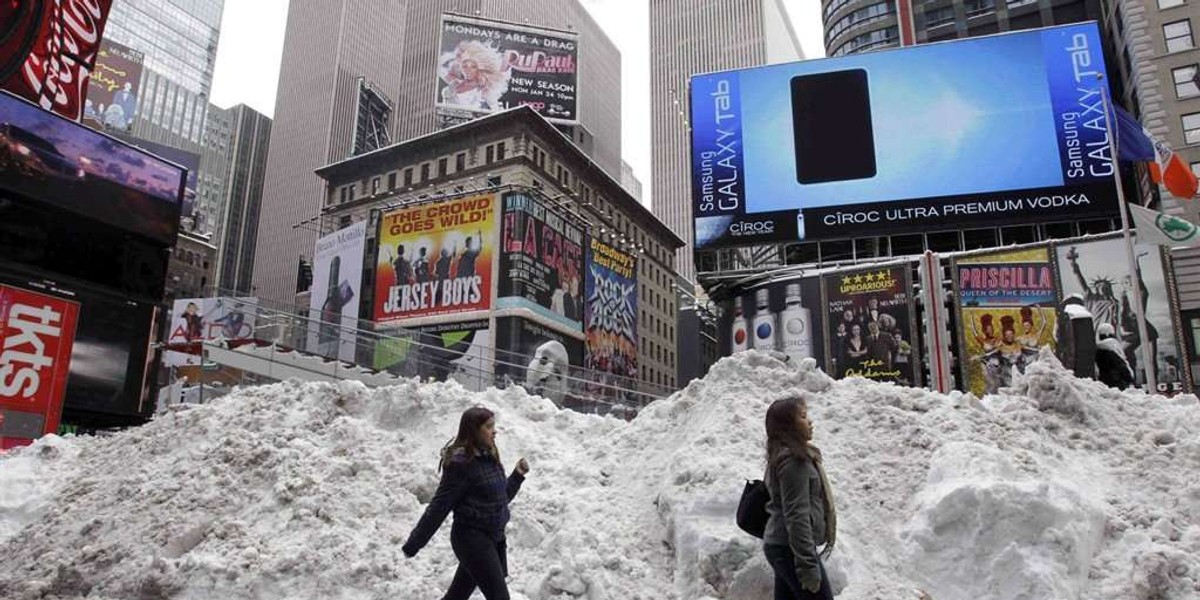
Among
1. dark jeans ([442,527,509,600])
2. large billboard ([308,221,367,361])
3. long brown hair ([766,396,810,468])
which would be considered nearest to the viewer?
long brown hair ([766,396,810,468])

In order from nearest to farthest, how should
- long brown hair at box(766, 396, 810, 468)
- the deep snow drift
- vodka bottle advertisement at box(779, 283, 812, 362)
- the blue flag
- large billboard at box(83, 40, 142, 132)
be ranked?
long brown hair at box(766, 396, 810, 468)
the deep snow drift
the blue flag
vodka bottle advertisement at box(779, 283, 812, 362)
large billboard at box(83, 40, 142, 132)

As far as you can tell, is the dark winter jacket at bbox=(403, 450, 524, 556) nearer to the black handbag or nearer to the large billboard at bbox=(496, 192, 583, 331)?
the black handbag

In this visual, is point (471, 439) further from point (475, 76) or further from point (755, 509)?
point (475, 76)

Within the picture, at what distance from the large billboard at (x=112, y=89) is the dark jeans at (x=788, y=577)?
88278 mm

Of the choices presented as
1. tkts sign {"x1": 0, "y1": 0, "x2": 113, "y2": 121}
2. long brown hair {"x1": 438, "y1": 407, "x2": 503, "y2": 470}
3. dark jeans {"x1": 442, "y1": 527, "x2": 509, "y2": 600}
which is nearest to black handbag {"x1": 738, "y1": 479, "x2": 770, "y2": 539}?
dark jeans {"x1": 442, "y1": 527, "x2": 509, "y2": 600}

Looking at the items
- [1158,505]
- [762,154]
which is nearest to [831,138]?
[762,154]

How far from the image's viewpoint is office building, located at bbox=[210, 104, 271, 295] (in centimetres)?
13312

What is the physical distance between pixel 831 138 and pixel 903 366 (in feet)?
32.7

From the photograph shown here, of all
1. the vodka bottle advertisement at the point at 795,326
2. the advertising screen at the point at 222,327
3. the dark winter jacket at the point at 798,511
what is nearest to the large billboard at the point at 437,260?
the vodka bottle advertisement at the point at 795,326

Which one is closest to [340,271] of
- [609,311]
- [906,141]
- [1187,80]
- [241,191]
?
[609,311]

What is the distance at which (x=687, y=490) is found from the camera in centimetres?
672

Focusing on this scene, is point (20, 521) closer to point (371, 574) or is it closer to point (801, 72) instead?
point (371, 574)

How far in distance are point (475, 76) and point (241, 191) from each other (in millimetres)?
94305

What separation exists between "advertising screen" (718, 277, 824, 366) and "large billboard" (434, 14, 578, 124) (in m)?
29.4
